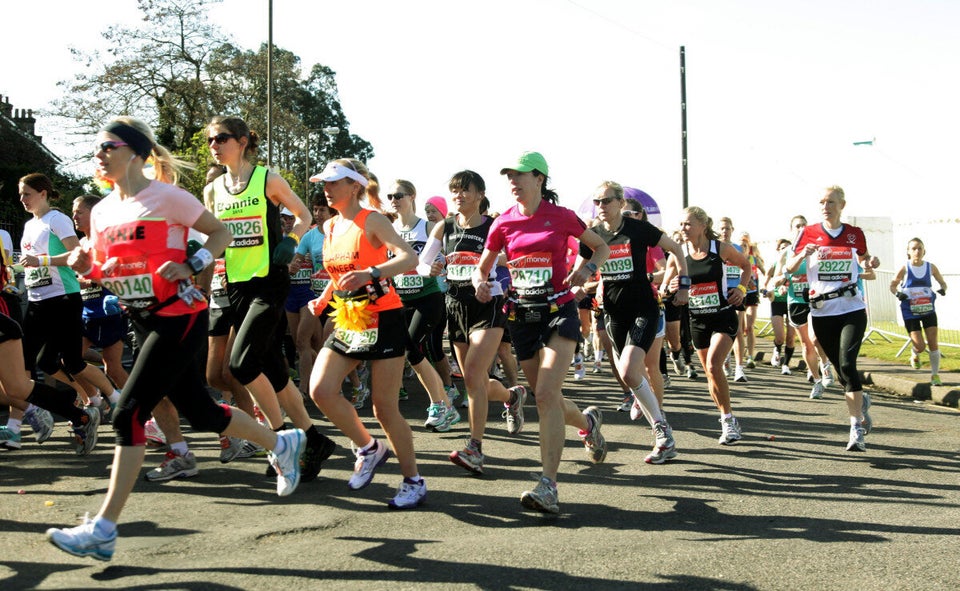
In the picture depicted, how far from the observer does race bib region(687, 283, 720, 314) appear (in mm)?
8430

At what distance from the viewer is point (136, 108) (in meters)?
43.0

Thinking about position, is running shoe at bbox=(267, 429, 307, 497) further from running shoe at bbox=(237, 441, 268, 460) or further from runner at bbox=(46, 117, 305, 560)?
running shoe at bbox=(237, 441, 268, 460)

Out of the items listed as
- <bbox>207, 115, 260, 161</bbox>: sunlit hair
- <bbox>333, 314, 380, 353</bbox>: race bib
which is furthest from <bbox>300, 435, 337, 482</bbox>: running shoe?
<bbox>207, 115, 260, 161</bbox>: sunlit hair

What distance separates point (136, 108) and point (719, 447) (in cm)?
3988

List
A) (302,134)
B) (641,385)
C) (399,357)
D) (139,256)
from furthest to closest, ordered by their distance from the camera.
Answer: (302,134) < (641,385) < (399,357) < (139,256)

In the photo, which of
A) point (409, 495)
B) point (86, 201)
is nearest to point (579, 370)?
point (86, 201)

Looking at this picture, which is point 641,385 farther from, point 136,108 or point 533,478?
point 136,108

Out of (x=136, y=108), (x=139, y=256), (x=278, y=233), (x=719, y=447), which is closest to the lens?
(x=139, y=256)

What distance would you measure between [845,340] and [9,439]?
6804 mm

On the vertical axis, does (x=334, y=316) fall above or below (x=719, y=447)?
above

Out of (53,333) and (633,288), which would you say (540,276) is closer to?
(633,288)

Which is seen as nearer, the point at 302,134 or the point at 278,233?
the point at 278,233

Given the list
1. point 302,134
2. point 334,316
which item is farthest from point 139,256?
point 302,134

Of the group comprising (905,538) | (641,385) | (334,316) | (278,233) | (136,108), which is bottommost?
(905,538)
